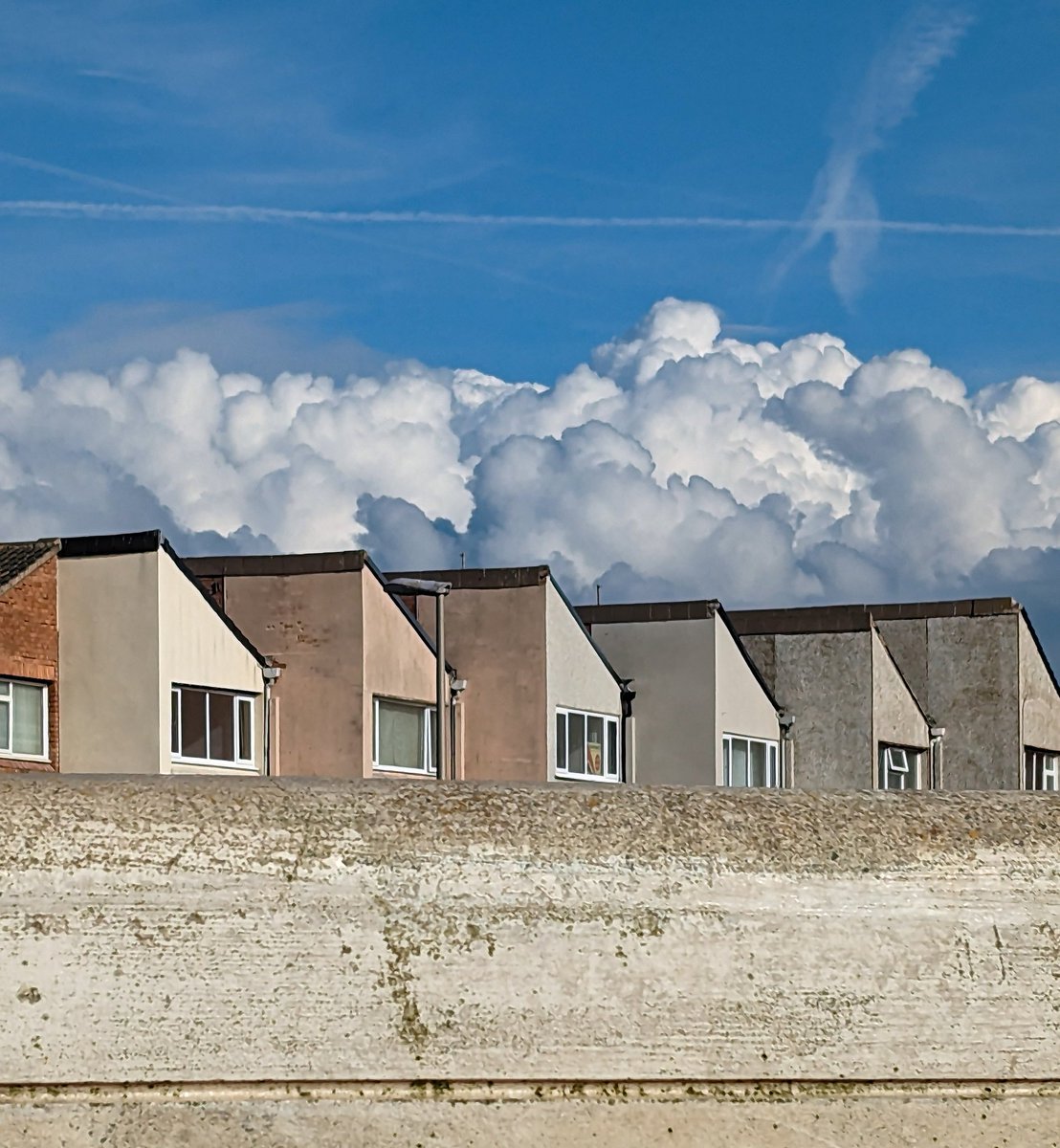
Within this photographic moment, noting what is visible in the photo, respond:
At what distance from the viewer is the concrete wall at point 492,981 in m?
3.33

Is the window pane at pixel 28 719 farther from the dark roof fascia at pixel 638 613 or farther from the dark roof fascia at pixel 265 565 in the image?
the dark roof fascia at pixel 638 613

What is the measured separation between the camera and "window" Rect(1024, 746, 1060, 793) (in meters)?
50.0

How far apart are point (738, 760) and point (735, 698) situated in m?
1.67

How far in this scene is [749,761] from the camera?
42938 mm

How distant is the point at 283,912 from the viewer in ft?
11.1

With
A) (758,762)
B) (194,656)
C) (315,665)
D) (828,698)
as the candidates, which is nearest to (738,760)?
(758,762)

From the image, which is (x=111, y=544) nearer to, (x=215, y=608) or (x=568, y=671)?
(x=215, y=608)

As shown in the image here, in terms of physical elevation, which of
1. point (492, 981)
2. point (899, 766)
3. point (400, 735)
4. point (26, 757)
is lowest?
point (492, 981)

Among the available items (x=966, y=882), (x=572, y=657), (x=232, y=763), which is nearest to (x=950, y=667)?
(x=572, y=657)

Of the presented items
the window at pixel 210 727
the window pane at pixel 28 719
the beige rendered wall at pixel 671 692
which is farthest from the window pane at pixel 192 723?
the beige rendered wall at pixel 671 692

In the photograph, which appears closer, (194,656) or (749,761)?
(194,656)

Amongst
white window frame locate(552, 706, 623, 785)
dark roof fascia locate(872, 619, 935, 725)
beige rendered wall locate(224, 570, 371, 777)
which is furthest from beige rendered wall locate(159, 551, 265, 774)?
dark roof fascia locate(872, 619, 935, 725)

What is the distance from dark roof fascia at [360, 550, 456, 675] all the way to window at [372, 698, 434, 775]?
128 centimetres

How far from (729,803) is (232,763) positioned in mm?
28694
